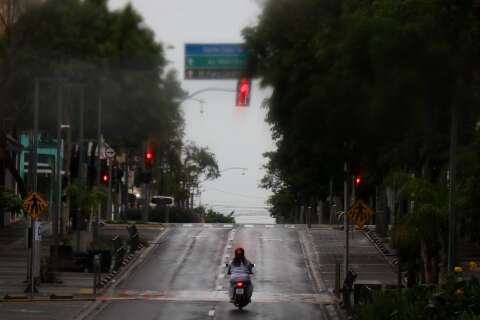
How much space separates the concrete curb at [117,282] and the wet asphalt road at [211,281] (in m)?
0.25

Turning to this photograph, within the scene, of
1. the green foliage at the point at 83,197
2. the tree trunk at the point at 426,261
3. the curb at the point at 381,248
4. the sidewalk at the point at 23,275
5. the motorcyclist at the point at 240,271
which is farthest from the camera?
the curb at the point at 381,248

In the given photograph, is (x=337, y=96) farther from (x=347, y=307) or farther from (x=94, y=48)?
(x=347, y=307)

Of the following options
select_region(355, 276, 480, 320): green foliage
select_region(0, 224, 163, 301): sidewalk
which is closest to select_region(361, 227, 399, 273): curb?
select_region(0, 224, 163, 301): sidewalk

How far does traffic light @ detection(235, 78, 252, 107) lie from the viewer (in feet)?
49.7

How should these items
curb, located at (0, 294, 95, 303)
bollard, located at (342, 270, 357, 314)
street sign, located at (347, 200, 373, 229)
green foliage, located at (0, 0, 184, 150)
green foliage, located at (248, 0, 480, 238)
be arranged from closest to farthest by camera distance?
1. green foliage, located at (248, 0, 480, 238)
2. green foliage, located at (0, 0, 184, 150)
3. bollard, located at (342, 270, 357, 314)
4. curb, located at (0, 294, 95, 303)
5. street sign, located at (347, 200, 373, 229)

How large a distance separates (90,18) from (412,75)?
54.4ft

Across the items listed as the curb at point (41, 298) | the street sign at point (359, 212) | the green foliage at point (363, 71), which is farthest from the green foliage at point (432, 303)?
the curb at point (41, 298)

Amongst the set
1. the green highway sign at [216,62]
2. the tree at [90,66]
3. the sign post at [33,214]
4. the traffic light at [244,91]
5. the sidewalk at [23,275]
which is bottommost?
the sidewalk at [23,275]

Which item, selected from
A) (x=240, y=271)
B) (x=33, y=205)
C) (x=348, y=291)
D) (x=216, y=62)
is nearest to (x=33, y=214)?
(x=33, y=205)

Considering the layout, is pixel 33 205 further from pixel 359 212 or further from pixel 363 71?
pixel 363 71

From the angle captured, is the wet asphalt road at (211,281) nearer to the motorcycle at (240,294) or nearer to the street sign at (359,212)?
the motorcycle at (240,294)

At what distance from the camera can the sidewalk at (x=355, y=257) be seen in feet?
151

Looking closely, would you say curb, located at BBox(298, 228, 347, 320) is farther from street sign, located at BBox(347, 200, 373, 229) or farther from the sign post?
the sign post

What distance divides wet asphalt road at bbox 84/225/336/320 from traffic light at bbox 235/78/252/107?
56.3 ft
